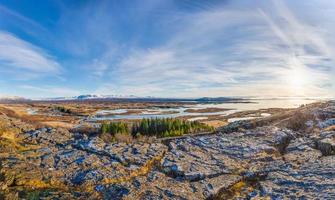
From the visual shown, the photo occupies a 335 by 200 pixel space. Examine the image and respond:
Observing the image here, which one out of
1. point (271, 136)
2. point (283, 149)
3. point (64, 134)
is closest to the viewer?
point (283, 149)

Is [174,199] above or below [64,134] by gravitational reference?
below

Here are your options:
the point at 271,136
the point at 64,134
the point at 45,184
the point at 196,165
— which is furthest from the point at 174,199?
the point at 64,134

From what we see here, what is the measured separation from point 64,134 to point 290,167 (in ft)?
55.4

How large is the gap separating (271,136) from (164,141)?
766 cm

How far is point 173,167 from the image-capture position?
1641 cm

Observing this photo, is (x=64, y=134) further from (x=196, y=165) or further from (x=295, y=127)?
(x=295, y=127)

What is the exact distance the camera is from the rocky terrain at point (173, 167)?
1377 centimetres

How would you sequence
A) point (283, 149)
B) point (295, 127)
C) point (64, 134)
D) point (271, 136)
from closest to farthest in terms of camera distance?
point (283, 149) < point (271, 136) < point (64, 134) < point (295, 127)

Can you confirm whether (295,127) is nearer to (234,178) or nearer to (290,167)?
(290,167)

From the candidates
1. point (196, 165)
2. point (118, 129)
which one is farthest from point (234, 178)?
point (118, 129)

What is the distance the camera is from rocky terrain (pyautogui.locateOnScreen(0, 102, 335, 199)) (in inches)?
542

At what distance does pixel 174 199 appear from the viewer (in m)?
13.2

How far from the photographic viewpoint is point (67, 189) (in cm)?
1427

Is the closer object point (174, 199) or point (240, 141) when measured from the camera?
point (174, 199)
